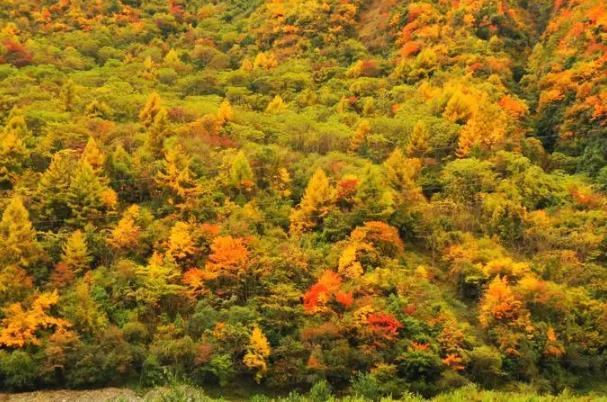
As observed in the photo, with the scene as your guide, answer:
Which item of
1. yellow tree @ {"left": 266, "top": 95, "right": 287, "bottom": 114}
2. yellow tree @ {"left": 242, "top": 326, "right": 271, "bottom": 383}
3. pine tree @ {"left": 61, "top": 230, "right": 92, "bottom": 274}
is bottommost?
yellow tree @ {"left": 242, "top": 326, "right": 271, "bottom": 383}

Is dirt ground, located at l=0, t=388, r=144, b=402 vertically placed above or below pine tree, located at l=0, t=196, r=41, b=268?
below

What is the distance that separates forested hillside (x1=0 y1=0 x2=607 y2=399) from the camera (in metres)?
36.2

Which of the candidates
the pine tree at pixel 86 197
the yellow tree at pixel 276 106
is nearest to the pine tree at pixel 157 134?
the pine tree at pixel 86 197

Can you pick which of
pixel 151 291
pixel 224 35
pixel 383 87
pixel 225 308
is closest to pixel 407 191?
pixel 225 308

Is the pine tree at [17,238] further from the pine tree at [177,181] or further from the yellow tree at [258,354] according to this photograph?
the yellow tree at [258,354]

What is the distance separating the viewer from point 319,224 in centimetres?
4606

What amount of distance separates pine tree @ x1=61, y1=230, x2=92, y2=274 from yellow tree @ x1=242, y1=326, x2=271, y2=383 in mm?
11543

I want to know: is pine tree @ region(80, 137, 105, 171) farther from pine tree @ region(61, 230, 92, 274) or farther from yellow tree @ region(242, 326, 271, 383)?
yellow tree @ region(242, 326, 271, 383)

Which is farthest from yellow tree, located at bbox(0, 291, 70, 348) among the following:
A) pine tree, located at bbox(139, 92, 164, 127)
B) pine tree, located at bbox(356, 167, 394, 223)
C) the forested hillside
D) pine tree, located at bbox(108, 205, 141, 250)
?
pine tree, located at bbox(139, 92, 164, 127)

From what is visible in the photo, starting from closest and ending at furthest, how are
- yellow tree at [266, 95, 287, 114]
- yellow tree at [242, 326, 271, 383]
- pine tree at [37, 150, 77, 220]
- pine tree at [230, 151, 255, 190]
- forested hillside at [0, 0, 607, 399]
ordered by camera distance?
yellow tree at [242, 326, 271, 383]
forested hillside at [0, 0, 607, 399]
pine tree at [37, 150, 77, 220]
pine tree at [230, 151, 255, 190]
yellow tree at [266, 95, 287, 114]

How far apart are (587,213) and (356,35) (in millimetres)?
48255

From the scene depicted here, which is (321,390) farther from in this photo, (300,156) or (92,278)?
(300,156)

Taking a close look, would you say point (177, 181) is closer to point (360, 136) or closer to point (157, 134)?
point (157, 134)

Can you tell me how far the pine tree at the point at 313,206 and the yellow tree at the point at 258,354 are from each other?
10.6 meters
